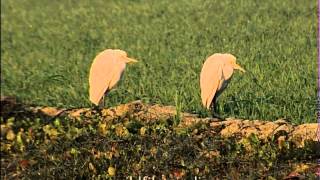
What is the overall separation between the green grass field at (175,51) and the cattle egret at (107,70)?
453 mm

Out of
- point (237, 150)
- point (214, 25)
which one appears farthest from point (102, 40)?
point (237, 150)

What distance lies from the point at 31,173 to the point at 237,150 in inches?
74.1

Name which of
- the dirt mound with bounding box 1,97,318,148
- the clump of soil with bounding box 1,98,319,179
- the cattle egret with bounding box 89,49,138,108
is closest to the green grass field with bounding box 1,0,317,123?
the dirt mound with bounding box 1,97,318,148

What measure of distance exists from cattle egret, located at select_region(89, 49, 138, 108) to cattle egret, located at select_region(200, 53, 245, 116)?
2.92 feet

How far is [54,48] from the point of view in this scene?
10219 millimetres

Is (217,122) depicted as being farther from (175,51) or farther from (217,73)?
(175,51)

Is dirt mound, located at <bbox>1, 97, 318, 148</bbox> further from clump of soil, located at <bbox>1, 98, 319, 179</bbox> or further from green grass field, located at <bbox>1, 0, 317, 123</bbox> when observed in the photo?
green grass field, located at <bbox>1, 0, 317, 123</bbox>

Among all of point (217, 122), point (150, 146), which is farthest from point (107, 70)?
point (217, 122)

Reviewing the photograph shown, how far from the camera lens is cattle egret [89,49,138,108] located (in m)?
6.34

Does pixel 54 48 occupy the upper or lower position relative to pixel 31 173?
upper

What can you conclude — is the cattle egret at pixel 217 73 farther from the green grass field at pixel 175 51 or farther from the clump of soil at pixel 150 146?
the green grass field at pixel 175 51

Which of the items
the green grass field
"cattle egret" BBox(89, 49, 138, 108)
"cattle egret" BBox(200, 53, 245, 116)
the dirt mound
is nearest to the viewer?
the dirt mound

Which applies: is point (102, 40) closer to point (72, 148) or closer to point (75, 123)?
point (75, 123)

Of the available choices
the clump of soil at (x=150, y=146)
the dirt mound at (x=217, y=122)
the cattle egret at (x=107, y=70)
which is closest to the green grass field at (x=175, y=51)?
the dirt mound at (x=217, y=122)
